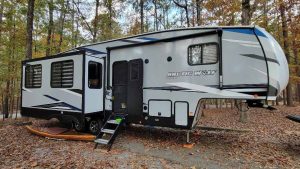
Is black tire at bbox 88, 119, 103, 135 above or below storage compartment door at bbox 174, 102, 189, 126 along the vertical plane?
below

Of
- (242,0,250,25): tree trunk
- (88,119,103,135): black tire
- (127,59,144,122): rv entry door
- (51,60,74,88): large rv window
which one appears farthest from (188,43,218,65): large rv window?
(242,0,250,25): tree trunk

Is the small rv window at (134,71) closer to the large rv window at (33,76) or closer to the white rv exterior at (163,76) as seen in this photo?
the white rv exterior at (163,76)

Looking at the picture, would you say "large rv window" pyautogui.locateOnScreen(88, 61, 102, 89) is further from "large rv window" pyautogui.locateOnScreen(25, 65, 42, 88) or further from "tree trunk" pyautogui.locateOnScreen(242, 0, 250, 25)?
"tree trunk" pyautogui.locateOnScreen(242, 0, 250, 25)

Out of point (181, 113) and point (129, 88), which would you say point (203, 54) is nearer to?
point (181, 113)

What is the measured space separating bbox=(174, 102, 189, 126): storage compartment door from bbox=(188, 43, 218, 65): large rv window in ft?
4.00

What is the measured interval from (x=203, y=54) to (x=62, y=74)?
16.3 feet

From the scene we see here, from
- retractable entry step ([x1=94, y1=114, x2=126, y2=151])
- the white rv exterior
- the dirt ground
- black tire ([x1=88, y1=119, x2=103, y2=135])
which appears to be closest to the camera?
the dirt ground

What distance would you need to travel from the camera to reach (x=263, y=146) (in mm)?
6148

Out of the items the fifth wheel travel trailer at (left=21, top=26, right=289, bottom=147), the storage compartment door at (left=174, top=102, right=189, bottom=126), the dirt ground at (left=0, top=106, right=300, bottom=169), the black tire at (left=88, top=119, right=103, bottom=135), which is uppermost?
the fifth wheel travel trailer at (left=21, top=26, right=289, bottom=147)

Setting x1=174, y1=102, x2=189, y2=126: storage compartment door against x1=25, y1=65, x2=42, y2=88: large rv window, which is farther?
x1=25, y1=65, x2=42, y2=88: large rv window

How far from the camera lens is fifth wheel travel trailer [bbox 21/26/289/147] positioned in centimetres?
544

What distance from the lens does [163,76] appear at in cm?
661

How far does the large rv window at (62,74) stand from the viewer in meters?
7.62

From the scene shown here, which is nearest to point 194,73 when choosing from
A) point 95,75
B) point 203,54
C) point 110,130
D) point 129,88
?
point 203,54
